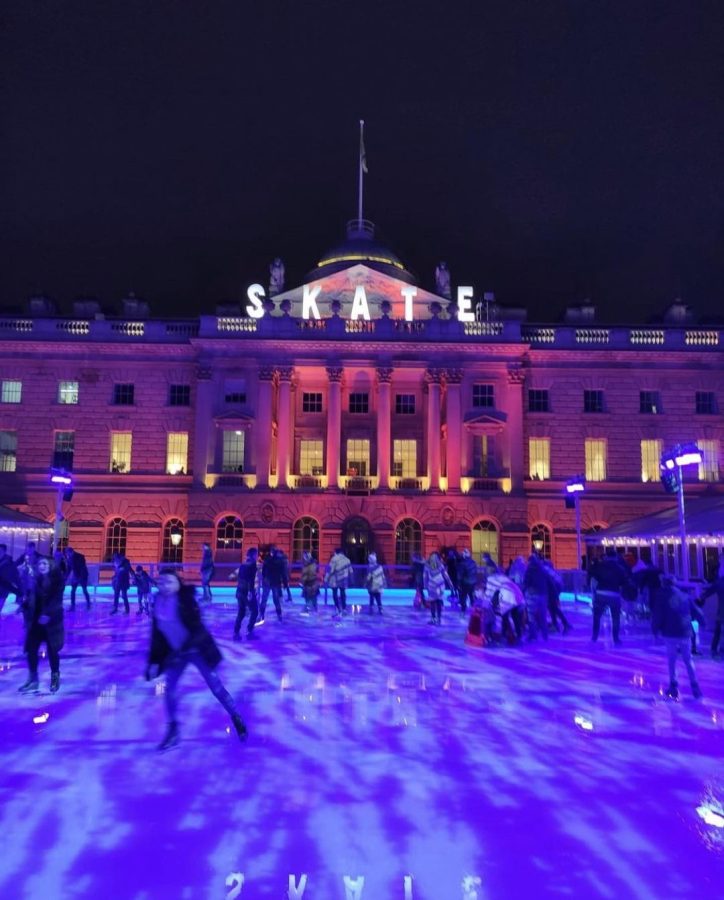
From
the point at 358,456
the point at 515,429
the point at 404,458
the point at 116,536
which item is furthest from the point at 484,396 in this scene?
the point at 116,536

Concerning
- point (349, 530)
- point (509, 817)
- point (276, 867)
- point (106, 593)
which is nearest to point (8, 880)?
point (276, 867)

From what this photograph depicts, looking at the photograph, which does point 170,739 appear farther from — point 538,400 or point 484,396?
point 538,400

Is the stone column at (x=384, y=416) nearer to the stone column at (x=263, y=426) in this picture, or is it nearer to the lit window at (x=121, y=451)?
the stone column at (x=263, y=426)

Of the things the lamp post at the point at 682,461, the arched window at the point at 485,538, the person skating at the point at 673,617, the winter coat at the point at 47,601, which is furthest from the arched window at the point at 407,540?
the winter coat at the point at 47,601

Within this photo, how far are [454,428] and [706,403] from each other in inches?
608

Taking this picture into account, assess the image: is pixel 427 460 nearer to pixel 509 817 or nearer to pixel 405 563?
pixel 405 563

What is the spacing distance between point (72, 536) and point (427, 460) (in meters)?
20.8

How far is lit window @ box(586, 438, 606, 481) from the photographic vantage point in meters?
41.5

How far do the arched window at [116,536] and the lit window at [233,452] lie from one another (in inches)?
261

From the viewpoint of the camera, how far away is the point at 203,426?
4047 cm

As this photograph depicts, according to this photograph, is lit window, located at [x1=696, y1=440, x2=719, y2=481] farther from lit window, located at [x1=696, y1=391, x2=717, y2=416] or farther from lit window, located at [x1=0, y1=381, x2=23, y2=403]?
lit window, located at [x1=0, y1=381, x2=23, y2=403]

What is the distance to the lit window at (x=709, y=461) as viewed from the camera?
40812mm

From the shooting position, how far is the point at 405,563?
39.5 meters

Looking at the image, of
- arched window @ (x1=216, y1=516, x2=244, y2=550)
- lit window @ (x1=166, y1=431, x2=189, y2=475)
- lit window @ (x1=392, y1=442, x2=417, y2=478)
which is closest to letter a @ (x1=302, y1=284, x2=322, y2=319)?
lit window @ (x1=392, y1=442, x2=417, y2=478)
